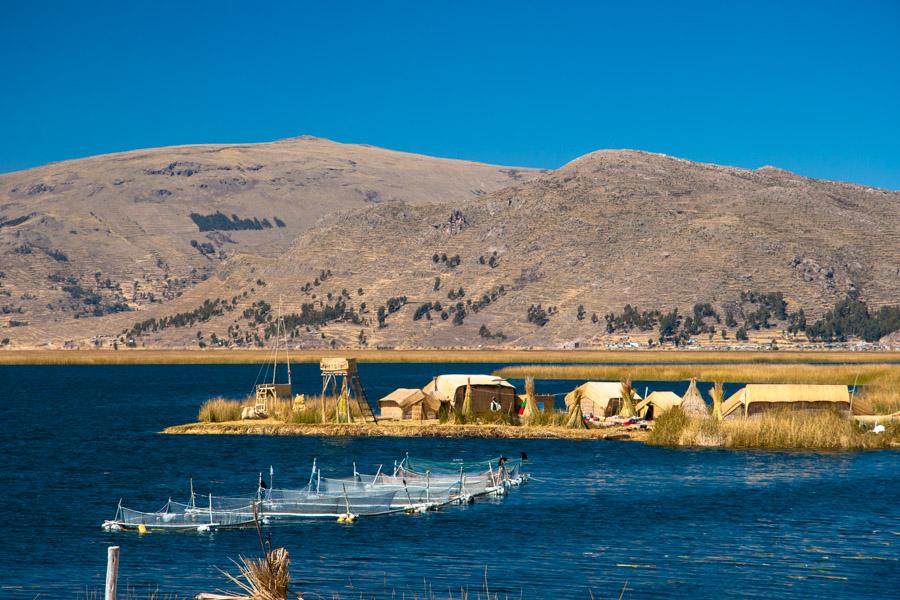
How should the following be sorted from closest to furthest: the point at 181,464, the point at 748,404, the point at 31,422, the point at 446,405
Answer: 1. the point at 181,464
2. the point at 748,404
3. the point at 446,405
4. the point at 31,422

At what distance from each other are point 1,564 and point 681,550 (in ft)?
66.6

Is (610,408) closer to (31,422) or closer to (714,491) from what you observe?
(714,491)

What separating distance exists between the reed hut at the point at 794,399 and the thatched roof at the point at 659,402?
6.41 metres

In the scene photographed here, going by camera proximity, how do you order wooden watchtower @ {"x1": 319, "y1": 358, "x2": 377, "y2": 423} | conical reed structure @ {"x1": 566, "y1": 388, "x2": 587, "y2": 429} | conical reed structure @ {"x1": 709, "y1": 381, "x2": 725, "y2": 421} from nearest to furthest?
1. conical reed structure @ {"x1": 709, "y1": 381, "x2": 725, "y2": 421}
2. conical reed structure @ {"x1": 566, "y1": 388, "x2": 587, "y2": 429}
3. wooden watchtower @ {"x1": 319, "y1": 358, "x2": 377, "y2": 423}

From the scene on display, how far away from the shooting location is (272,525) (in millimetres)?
43156

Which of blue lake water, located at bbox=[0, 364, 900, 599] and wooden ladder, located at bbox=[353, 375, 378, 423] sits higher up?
wooden ladder, located at bbox=[353, 375, 378, 423]

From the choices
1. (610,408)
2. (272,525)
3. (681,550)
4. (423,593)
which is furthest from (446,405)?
(423,593)

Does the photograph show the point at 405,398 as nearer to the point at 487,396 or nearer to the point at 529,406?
the point at 487,396

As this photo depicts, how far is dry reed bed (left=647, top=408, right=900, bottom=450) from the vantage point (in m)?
64.1

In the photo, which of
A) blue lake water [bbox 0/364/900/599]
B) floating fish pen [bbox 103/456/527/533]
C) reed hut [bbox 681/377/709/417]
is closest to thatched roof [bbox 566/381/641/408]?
reed hut [bbox 681/377/709/417]

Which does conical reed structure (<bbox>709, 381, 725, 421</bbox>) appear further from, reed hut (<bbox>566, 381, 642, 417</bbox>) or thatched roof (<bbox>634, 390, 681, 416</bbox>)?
reed hut (<bbox>566, 381, 642, 417</bbox>)

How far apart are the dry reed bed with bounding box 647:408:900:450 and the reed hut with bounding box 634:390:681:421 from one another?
388 inches

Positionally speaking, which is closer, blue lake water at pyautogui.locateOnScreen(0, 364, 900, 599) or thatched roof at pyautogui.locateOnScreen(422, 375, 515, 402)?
blue lake water at pyautogui.locateOnScreen(0, 364, 900, 599)

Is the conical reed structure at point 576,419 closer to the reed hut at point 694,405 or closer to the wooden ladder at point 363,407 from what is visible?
the reed hut at point 694,405
